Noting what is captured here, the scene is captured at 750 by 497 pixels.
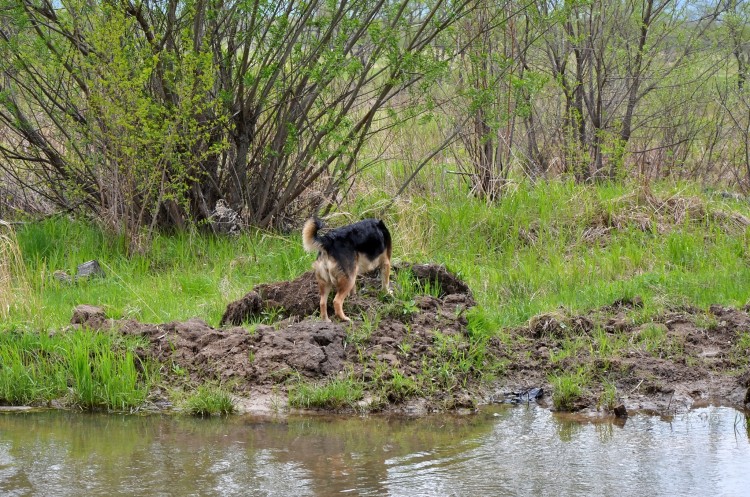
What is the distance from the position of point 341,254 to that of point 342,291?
309mm

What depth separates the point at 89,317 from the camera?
800 cm

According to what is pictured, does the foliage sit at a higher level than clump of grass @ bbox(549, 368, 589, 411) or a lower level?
higher

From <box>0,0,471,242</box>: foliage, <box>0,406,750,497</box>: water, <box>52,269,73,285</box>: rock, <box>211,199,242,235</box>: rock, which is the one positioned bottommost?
<box>0,406,750,497</box>: water

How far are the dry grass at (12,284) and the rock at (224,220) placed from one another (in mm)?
2395

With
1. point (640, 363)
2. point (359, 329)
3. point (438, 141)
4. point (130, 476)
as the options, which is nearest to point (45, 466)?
point (130, 476)

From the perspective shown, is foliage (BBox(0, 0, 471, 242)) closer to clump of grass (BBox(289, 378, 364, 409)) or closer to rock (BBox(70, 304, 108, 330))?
rock (BBox(70, 304, 108, 330))

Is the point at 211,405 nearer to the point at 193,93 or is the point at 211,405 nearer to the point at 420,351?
the point at 420,351

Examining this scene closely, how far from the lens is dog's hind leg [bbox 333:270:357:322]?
7.75m

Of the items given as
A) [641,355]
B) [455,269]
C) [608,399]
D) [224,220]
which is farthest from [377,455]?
[224,220]

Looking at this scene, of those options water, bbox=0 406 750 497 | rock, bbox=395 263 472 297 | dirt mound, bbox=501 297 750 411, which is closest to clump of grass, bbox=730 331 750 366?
dirt mound, bbox=501 297 750 411

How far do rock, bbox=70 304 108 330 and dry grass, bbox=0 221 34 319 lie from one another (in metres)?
0.64

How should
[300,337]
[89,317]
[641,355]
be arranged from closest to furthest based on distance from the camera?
[300,337] < [641,355] < [89,317]

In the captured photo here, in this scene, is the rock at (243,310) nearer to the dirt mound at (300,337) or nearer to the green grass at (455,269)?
the dirt mound at (300,337)

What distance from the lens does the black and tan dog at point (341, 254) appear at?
7660 millimetres
